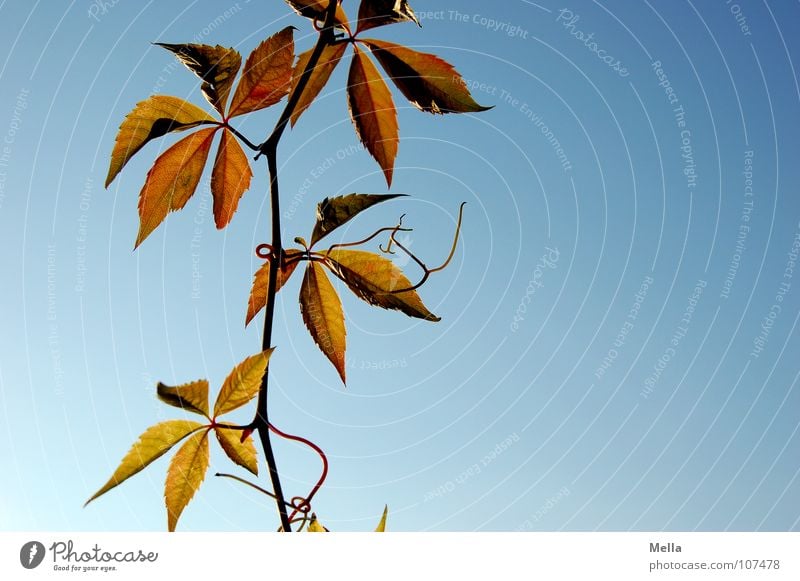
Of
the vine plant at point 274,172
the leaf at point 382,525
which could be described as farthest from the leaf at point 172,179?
the leaf at point 382,525

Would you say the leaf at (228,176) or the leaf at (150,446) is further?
the leaf at (228,176)

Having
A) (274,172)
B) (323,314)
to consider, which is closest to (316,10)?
(274,172)

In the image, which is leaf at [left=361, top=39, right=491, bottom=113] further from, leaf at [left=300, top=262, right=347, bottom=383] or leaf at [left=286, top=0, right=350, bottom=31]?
leaf at [left=300, top=262, right=347, bottom=383]

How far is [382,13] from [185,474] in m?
0.40

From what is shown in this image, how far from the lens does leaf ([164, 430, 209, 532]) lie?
1.70 feet

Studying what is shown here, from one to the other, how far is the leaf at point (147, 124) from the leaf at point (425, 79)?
170mm

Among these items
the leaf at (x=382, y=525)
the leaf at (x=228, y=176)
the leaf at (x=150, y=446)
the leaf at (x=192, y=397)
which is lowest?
the leaf at (x=382, y=525)

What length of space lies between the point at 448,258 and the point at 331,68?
0.64ft

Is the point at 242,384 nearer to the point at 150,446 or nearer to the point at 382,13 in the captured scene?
the point at 150,446

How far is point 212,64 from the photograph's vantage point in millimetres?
550

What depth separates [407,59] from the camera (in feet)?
1.92

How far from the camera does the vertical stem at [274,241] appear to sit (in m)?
0.50

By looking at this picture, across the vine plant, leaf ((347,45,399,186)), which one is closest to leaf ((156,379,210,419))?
the vine plant

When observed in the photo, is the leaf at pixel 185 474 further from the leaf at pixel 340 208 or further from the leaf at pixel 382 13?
the leaf at pixel 382 13
